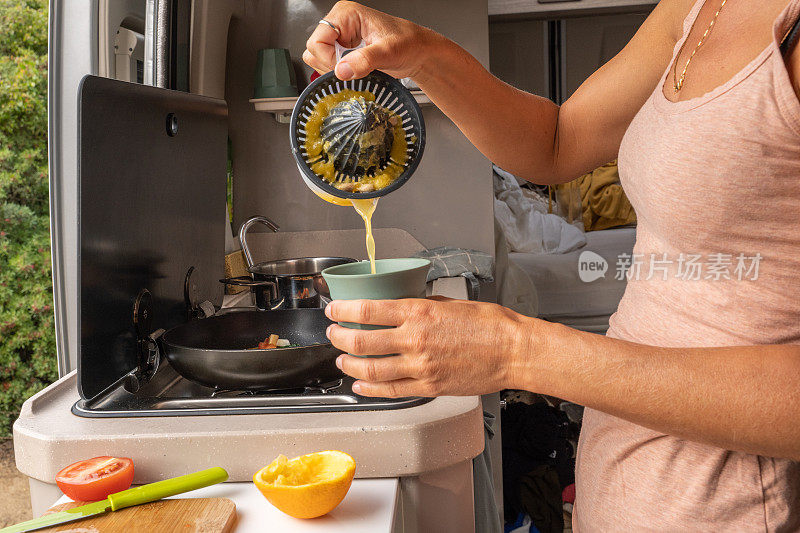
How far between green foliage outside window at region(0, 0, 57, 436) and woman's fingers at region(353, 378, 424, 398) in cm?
378

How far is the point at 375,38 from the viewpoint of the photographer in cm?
91

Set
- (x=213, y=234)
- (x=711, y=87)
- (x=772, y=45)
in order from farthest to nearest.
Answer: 1. (x=213, y=234)
2. (x=711, y=87)
3. (x=772, y=45)

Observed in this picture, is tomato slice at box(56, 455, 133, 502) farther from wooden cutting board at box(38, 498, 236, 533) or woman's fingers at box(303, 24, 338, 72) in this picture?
woman's fingers at box(303, 24, 338, 72)

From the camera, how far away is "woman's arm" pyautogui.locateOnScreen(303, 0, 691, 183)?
92cm

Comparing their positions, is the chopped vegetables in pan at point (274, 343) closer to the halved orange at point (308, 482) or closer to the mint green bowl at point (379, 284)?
the halved orange at point (308, 482)

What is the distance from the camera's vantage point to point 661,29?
98cm

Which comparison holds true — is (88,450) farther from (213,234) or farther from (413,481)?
(213,234)

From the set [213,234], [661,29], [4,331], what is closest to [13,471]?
[4,331]

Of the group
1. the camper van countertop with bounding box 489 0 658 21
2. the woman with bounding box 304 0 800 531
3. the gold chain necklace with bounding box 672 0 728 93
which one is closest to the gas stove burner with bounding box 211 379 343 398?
the woman with bounding box 304 0 800 531

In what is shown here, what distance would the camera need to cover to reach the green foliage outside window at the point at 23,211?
12.6 ft

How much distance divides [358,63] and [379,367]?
1.27 ft

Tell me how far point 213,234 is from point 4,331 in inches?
125

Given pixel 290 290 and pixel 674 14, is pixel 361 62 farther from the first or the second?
pixel 290 290

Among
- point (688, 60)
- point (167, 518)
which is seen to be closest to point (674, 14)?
point (688, 60)
